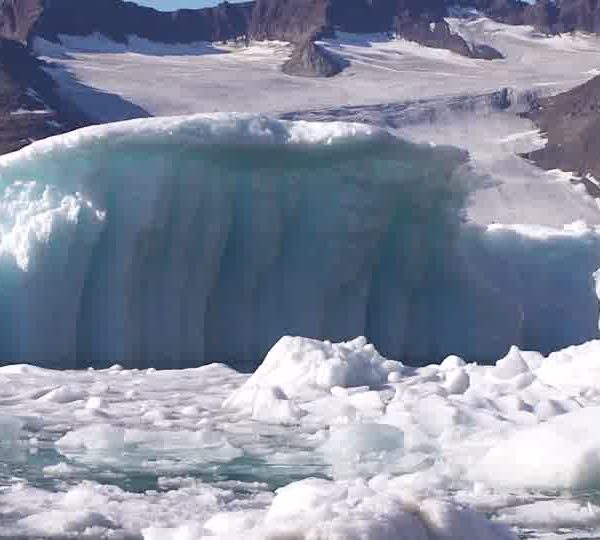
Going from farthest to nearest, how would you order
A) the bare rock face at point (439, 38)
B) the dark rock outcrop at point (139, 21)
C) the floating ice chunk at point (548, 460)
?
the dark rock outcrop at point (139, 21) → the bare rock face at point (439, 38) → the floating ice chunk at point (548, 460)

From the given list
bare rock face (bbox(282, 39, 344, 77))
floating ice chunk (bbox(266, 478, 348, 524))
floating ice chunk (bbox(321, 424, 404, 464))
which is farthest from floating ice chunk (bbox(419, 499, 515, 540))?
bare rock face (bbox(282, 39, 344, 77))

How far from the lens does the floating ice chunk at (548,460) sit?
6184 mm

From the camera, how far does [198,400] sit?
32.0 feet

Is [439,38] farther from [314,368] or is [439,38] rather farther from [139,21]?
[314,368]

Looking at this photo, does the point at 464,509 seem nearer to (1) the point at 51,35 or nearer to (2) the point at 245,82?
(2) the point at 245,82

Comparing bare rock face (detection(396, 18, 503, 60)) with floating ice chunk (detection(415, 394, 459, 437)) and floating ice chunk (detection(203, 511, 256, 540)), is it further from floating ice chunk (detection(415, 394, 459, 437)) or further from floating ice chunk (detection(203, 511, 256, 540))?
floating ice chunk (detection(203, 511, 256, 540))

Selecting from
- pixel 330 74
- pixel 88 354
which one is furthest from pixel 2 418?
pixel 330 74

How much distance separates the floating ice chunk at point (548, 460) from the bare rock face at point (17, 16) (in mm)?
67607

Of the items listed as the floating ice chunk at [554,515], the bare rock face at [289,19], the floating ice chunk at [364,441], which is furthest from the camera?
the bare rock face at [289,19]

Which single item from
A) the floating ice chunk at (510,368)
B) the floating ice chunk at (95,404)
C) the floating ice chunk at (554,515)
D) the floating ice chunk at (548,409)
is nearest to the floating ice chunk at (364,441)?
the floating ice chunk at (548,409)

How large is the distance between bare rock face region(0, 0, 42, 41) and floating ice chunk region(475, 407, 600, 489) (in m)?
67.6

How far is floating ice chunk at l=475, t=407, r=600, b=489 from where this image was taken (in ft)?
20.3

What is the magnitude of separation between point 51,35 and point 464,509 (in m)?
70.3

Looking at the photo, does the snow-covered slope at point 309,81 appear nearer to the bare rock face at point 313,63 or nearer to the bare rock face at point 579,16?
the bare rock face at point 313,63
